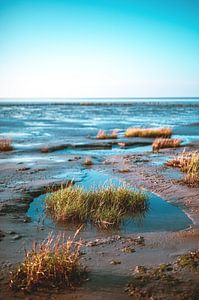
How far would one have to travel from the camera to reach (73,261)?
5.11 m

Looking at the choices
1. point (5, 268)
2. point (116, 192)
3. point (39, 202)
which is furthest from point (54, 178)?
point (5, 268)

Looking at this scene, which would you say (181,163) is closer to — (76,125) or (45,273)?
(45,273)

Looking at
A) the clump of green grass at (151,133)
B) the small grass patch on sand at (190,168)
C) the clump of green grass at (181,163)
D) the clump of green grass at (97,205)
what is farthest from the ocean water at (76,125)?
the clump of green grass at (97,205)

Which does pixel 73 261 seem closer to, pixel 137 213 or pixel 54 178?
pixel 137 213

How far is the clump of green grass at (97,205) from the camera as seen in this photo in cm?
802

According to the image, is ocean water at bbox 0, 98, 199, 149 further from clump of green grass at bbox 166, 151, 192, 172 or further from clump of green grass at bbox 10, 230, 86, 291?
clump of green grass at bbox 10, 230, 86, 291

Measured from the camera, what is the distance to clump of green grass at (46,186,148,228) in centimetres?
802

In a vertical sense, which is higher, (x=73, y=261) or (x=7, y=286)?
(x=73, y=261)

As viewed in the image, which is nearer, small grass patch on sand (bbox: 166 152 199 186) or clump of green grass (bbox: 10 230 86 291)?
clump of green grass (bbox: 10 230 86 291)

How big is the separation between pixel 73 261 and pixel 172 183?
7.10 m

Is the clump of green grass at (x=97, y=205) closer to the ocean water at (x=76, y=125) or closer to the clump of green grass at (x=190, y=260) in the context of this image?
the clump of green grass at (x=190, y=260)

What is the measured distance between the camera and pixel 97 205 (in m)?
8.61

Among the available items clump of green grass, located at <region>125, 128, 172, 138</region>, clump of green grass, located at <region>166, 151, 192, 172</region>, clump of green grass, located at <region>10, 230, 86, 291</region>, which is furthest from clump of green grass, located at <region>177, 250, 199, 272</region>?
clump of green grass, located at <region>125, 128, 172, 138</region>

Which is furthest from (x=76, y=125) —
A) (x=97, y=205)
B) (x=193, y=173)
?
(x=97, y=205)
